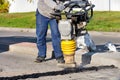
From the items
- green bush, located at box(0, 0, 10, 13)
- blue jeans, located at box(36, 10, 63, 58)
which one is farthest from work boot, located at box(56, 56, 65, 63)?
green bush, located at box(0, 0, 10, 13)

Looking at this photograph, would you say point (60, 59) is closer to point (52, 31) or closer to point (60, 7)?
point (52, 31)

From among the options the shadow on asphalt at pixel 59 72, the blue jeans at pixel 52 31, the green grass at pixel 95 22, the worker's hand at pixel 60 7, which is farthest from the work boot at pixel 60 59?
the green grass at pixel 95 22

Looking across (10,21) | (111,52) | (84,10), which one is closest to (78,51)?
(111,52)

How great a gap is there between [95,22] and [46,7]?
14350 millimetres

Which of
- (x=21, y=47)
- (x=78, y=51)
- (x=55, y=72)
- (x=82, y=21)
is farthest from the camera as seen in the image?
(x=21, y=47)

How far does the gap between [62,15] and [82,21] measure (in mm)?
494

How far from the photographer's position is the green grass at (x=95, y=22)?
21656mm

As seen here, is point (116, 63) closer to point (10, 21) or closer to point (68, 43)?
point (68, 43)

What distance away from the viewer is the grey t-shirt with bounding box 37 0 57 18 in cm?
961

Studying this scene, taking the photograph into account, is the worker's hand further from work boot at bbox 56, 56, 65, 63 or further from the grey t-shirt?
work boot at bbox 56, 56, 65, 63

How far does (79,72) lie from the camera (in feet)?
29.0

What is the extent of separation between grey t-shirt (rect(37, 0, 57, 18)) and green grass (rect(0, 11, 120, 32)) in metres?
10.7

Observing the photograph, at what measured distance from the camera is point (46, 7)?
975 centimetres

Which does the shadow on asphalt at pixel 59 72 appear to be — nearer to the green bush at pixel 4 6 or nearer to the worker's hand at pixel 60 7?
the worker's hand at pixel 60 7
